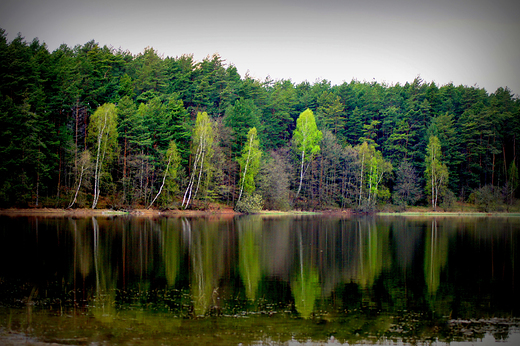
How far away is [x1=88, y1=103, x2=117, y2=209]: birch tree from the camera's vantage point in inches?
2061

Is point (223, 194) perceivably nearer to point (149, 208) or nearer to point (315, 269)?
point (149, 208)

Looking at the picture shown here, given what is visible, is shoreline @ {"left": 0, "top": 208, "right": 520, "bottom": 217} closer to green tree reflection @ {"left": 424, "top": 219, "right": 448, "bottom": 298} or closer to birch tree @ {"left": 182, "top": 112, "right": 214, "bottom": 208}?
birch tree @ {"left": 182, "top": 112, "right": 214, "bottom": 208}

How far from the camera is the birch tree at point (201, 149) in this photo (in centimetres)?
5922

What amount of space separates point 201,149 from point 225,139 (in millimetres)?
6054

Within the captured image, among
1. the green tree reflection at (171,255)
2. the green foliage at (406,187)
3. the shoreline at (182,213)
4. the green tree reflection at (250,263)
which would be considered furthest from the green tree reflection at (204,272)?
the green foliage at (406,187)

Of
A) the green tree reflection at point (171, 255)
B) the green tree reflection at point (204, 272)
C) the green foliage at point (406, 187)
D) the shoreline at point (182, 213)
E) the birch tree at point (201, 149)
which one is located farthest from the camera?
the green foliage at point (406, 187)

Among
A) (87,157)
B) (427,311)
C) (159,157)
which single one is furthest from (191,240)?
(159,157)

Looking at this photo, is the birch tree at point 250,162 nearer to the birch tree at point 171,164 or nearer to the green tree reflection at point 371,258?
the birch tree at point 171,164

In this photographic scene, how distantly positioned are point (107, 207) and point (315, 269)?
41.3 metres

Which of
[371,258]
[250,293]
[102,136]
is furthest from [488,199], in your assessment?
[250,293]

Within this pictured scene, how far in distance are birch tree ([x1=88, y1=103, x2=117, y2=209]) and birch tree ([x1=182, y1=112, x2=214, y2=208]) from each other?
10645mm

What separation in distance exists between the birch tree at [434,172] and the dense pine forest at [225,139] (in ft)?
0.82

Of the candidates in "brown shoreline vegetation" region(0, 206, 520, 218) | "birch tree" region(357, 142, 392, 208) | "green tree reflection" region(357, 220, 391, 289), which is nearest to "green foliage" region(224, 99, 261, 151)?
"brown shoreline vegetation" region(0, 206, 520, 218)

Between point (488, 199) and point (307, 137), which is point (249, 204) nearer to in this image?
point (307, 137)
